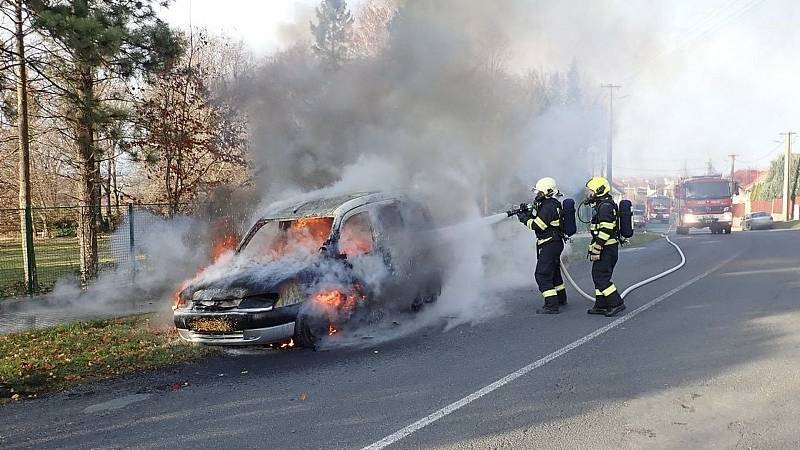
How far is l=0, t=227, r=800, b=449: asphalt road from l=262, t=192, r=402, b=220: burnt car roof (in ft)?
6.05

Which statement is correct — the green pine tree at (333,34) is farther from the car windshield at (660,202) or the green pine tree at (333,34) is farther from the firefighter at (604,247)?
the car windshield at (660,202)

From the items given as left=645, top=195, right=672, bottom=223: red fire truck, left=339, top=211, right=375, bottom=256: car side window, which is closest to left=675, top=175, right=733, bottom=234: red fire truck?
left=645, top=195, right=672, bottom=223: red fire truck

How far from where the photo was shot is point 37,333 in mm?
8102

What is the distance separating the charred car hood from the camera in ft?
20.5

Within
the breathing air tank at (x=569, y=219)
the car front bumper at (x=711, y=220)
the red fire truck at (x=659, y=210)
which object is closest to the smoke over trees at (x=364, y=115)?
the breathing air tank at (x=569, y=219)

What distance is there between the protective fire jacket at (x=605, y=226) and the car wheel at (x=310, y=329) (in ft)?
12.2

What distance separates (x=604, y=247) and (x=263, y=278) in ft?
14.5

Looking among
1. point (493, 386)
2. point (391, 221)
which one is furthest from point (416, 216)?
point (493, 386)

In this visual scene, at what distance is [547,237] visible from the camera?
8266 millimetres

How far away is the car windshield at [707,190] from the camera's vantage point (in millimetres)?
26516

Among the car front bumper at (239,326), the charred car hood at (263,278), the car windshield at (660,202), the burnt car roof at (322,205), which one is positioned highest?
the burnt car roof at (322,205)

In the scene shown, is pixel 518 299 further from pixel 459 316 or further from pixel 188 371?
pixel 188 371

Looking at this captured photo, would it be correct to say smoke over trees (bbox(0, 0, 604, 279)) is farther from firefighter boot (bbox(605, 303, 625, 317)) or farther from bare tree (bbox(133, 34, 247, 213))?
firefighter boot (bbox(605, 303, 625, 317))

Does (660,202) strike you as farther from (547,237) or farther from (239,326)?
(239,326)
